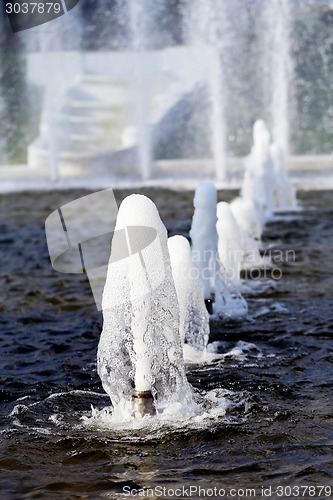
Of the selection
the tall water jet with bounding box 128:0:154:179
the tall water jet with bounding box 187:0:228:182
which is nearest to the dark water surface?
the tall water jet with bounding box 128:0:154:179

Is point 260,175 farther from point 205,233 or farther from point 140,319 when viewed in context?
point 140,319

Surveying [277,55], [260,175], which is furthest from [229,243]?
[277,55]

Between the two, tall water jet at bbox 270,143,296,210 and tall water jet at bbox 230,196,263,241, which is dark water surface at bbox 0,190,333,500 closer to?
tall water jet at bbox 230,196,263,241

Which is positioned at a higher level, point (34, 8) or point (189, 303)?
point (34, 8)

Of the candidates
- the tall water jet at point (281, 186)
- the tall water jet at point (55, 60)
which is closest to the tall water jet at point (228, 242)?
the tall water jet at point (281, 186)

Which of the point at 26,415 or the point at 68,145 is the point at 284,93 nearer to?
the point at 68,145

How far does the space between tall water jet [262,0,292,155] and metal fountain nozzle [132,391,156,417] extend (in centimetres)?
1779

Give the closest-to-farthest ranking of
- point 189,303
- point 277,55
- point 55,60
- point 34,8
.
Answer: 1. point 189,303
2. point 277,55
3. point 34,8
4. point 55,60

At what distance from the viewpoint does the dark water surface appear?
15.1 feet

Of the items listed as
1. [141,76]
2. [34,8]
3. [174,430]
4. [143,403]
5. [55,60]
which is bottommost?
[174,430]

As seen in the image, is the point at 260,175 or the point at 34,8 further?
the point at 34,8

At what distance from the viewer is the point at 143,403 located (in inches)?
201

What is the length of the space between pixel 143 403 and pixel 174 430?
0.76 ft

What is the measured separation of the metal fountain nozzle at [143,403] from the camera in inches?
200
